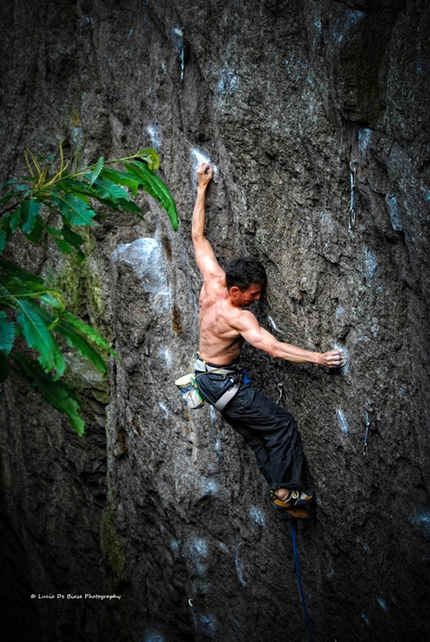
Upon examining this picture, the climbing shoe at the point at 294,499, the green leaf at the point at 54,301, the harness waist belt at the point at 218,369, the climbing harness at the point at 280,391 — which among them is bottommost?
the climbing shoe at the point at 294,499

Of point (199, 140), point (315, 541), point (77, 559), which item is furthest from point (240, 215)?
point (77, 559)

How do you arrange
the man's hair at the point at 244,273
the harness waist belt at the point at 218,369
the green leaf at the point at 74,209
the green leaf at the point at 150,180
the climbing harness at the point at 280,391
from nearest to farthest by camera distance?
the green leaf at the point at 74,209 < the green leaf at the point at 150,180 < the man's hair at the point at 244,273 < the harness waist belt at the point at 218,369 < the climbing harness at the point at 280,391

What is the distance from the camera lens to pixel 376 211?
13.7ft

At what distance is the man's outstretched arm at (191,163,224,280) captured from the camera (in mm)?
5301

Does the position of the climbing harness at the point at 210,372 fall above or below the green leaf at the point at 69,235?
below

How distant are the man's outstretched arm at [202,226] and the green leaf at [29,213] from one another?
1858mm

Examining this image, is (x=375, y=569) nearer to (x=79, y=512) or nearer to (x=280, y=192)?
(x=280, y=192)

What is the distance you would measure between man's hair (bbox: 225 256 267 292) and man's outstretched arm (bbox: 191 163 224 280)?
1.42 feet

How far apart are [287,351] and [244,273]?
71 cm

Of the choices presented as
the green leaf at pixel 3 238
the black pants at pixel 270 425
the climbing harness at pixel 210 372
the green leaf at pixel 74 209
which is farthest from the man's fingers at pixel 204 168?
the green leaf at pixel 3 238

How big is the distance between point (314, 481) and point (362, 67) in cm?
327

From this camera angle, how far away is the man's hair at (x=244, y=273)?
484 cm

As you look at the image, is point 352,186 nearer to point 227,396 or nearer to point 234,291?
point 234,291

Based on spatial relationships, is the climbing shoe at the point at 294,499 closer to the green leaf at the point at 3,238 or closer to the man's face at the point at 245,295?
the man's face at the point at 245,295
